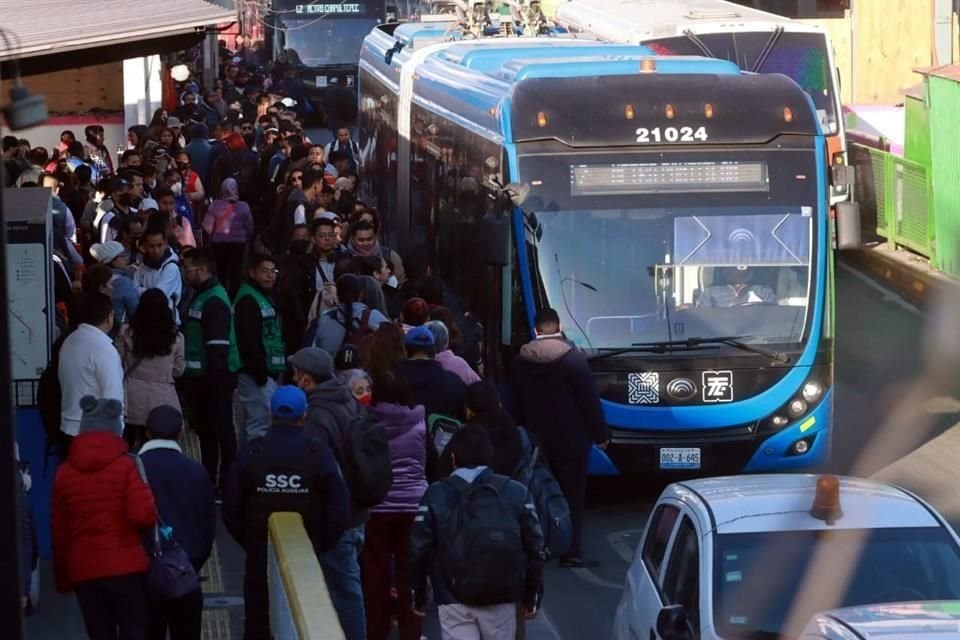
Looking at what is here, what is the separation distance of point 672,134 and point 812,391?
83.2 inches

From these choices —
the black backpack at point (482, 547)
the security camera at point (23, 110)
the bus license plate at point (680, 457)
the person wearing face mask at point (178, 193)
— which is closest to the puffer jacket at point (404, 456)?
the black backpack at point (482, 547)

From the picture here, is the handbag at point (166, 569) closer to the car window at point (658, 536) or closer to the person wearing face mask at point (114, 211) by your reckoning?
the car window at point (658, 536)

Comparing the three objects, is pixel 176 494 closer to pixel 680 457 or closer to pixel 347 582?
pixel 347 582

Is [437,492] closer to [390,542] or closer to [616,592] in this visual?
[390,542]

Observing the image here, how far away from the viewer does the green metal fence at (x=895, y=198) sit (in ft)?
83.3

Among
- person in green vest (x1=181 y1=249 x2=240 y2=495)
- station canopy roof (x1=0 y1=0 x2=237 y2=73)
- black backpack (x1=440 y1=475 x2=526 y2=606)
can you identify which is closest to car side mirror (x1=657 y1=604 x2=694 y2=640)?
black backpack (x1=440 y1=475 x2=526 y2=606)

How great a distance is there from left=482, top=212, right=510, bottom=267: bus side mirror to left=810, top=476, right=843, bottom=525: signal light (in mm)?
5265

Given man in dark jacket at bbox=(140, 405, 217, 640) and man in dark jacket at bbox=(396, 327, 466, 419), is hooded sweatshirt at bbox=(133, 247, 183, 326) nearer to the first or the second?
man in dark jacket at bbox=(396, 327, 466, 419)

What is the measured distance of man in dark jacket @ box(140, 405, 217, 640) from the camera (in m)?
8.20

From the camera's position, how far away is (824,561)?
7.43 metres

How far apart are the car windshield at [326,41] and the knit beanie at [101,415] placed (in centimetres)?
3899

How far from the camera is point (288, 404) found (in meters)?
8.23

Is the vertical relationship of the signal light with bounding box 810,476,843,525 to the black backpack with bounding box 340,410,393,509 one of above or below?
above

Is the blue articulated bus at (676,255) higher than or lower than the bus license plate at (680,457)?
higher
